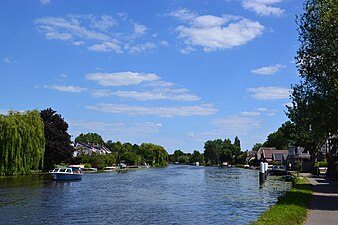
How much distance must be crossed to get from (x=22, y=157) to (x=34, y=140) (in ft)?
10.7

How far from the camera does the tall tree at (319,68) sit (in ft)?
82.0

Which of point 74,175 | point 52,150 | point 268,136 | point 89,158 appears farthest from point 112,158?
point 268,136

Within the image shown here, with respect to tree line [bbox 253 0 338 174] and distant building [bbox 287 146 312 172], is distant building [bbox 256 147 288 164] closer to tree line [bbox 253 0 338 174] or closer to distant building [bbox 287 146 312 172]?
distant building [bbox 287 146 312 172]

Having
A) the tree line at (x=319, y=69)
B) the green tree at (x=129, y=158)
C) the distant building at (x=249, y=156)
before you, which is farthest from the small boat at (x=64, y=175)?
the distant building at (x=249, y=156)

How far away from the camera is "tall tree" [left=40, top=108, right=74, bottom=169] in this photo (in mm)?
79688

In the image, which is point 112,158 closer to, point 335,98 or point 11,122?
point 11,122

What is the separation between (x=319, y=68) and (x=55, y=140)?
6249cm

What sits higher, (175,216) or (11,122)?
(11,122)

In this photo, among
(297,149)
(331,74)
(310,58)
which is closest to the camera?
(331,74)

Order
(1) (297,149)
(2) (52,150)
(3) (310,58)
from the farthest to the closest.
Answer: (1) (297,149)
(2) (52,150)
(3) (310,58)

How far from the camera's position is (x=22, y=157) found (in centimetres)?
5931

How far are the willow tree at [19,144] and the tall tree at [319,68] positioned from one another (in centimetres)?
4053

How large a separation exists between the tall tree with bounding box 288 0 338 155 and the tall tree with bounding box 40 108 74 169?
57.9m

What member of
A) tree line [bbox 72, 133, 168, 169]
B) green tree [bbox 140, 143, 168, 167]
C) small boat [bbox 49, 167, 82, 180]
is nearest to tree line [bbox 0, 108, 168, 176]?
small boat [bbox 49, 167, 82, 180]
